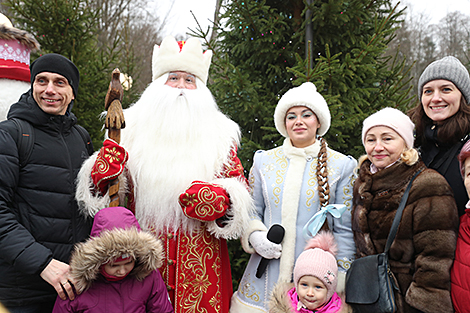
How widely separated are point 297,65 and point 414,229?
231cm

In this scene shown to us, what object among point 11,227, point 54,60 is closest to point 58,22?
point 54,60

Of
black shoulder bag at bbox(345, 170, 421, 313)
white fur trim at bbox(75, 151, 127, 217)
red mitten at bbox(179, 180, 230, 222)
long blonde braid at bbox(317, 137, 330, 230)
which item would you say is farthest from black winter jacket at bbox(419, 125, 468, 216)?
white fur trim at bbox(75, 151, 127, 217)

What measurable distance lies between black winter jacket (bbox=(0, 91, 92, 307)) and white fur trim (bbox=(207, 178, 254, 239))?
0.93 meters

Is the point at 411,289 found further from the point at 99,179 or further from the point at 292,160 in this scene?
the point at 99,179

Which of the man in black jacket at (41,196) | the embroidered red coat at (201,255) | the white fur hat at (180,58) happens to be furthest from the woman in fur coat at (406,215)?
the man in black jacket at (41,196)

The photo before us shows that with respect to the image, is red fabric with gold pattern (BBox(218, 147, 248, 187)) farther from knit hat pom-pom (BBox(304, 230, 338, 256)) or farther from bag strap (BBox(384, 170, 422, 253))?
bag strap (BBox(384, 170, 422, 253))

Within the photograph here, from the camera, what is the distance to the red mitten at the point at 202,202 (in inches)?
99.6

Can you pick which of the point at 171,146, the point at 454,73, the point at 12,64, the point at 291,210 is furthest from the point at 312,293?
the point at 12,64

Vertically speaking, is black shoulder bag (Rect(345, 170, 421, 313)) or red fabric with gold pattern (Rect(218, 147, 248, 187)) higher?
red fabric with gold pattern (Rect(218, 147, 248, 187))

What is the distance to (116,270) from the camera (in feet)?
7.12

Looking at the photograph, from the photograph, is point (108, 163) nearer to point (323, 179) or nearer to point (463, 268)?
point (323, 179)

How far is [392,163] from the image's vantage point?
2.38 meters

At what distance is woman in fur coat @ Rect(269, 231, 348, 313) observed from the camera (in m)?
2.33

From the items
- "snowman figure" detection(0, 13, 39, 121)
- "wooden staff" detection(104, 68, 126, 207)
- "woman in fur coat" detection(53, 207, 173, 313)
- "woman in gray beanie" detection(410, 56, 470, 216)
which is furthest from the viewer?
"snowman figure" detection(0, 13, 39, 121)
